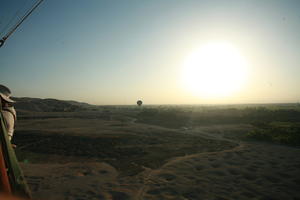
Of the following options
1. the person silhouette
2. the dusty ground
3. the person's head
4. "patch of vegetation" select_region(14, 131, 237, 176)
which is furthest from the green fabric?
"patch of vegetation" select_region(14, 131, 237, 176)

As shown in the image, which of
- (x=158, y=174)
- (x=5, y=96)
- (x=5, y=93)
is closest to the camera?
(x=5, y=96)

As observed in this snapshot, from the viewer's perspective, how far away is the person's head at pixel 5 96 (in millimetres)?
2838

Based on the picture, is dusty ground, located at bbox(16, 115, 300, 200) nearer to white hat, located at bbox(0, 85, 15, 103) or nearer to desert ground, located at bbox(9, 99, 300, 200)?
desert ground, located at bbox(9, 99, 300, 200)

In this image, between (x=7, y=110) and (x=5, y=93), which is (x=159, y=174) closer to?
(x=7, y=110)

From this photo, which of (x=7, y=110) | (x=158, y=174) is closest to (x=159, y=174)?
(x=158, y=174)

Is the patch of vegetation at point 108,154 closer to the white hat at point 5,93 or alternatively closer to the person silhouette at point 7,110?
the person silhouette at point 7,110

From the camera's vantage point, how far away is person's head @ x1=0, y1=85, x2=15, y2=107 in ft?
9.31

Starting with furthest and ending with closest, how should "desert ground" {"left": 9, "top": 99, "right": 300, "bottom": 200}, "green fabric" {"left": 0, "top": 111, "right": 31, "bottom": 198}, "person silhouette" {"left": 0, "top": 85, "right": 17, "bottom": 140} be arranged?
"desert ground" {"left": 9, "top": 99, "right": 300, "bottom": 200} < "person silhouette" {"left": 0, "top": 85, "right": 17, "bottom": 140} < "green fabric" {"left": 0, "top": 111, "right": 31, "bottom": 198}

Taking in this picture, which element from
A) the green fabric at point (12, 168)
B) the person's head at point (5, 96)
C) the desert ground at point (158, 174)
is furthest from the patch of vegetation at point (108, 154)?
the person's head at point (5, 96)

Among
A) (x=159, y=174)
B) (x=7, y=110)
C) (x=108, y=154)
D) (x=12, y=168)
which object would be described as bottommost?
(x=108, y=154)

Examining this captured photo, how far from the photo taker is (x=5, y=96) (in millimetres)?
2916

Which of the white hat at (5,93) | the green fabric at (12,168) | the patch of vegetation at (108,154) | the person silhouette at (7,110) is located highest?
the white hat at (5,93)

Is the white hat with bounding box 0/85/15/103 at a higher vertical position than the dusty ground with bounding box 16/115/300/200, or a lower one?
higher

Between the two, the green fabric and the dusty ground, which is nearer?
the green fabric
